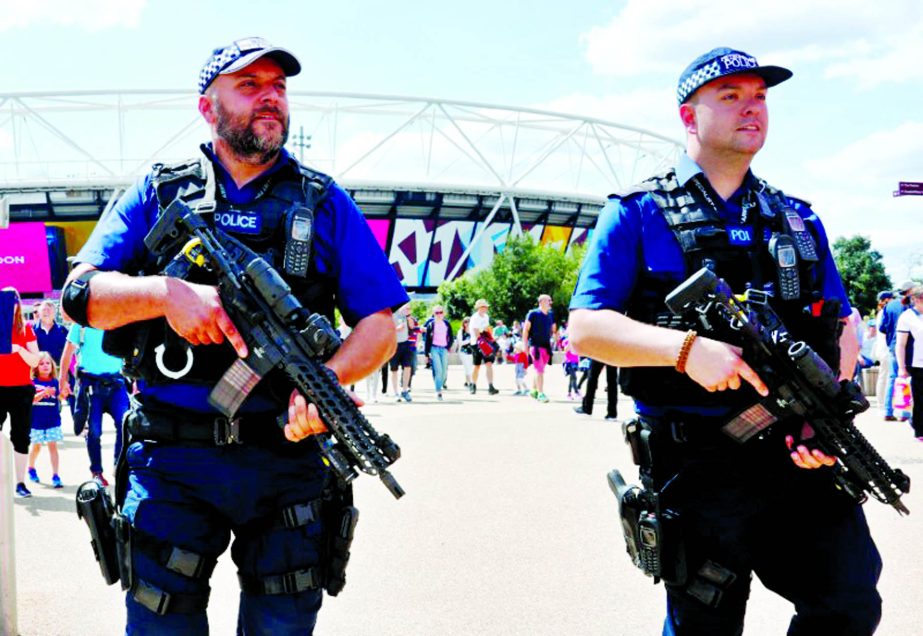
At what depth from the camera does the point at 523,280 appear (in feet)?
194

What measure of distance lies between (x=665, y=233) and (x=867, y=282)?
77.1 m

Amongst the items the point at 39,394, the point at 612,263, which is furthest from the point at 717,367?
the point at 39,394

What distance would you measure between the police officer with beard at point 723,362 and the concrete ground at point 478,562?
15cm

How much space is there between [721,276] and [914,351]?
8.85 meters

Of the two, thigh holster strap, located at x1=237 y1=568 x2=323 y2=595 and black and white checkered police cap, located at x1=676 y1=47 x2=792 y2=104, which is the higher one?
black and white checkered police cap, located at x1=676 y1=47 x2=792 y2=104

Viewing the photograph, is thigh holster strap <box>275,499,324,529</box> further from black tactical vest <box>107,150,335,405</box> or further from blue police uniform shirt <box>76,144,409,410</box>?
blue police uniform shirt <box>76,144,409,410</box>

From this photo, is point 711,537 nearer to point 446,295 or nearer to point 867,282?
point 446,295

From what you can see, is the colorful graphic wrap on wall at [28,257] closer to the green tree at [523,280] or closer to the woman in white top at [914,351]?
the green tree at [523,280]

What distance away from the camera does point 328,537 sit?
2.94m

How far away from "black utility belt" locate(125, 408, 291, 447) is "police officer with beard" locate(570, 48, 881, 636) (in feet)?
3.09

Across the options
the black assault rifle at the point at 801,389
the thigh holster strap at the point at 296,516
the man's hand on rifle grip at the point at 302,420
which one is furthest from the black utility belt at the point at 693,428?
the thigh holster strap at the point at 296,516

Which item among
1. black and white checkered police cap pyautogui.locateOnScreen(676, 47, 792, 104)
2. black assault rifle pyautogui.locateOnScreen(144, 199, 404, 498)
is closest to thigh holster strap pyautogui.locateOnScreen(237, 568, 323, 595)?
black assault rifle pyautogui.locateOnScreen(144, 199, 404, 498)

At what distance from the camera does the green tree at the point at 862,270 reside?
242 ft

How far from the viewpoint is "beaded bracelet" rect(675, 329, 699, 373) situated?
281 centimetres
